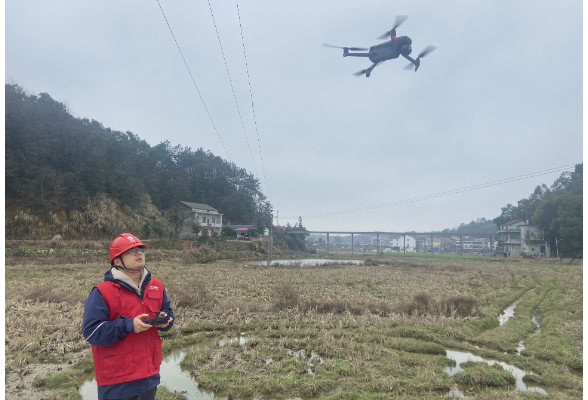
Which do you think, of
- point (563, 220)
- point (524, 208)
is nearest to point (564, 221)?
point (563, 220)

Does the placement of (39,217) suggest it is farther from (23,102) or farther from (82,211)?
(23,102)

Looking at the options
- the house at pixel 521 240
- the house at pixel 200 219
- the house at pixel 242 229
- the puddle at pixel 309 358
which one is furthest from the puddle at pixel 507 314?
the house at pixel 242 229

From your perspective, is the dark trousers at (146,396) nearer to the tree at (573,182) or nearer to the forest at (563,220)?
the forest at (563,220)

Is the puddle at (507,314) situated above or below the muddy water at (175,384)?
below

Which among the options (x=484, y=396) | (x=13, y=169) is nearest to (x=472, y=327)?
(x=484, y=396)

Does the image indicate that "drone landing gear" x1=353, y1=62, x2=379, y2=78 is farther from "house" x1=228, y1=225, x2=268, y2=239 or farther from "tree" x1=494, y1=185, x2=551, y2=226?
"tree" x1=494, y1=185, x2=551, y2=226

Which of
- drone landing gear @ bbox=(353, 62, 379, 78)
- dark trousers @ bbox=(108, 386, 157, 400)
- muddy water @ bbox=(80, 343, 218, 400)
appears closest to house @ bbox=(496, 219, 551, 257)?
drone landing gear @ bbox=(353, 62, 379, 78)
